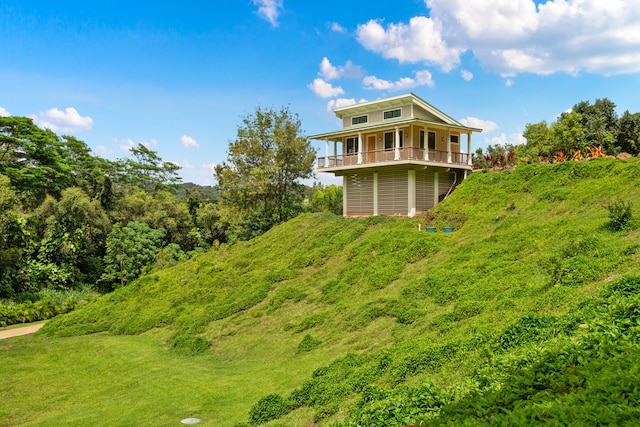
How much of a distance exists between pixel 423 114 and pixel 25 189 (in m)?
31.4

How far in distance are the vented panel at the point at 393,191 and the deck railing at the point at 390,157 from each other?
86 centimetres

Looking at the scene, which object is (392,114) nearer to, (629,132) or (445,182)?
(445,182)

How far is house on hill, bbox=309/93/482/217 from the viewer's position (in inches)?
929

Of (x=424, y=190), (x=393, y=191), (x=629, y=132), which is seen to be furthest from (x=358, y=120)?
(x=629, y=132)

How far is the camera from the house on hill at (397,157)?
929 inches

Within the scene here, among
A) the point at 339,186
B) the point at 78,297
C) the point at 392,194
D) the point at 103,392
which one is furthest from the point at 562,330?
the point at 339,186

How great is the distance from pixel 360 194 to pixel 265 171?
827 centimetres

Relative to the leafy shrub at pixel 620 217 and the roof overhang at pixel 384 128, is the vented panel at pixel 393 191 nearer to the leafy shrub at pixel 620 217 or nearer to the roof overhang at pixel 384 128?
the roof overhang at pixel 384 128

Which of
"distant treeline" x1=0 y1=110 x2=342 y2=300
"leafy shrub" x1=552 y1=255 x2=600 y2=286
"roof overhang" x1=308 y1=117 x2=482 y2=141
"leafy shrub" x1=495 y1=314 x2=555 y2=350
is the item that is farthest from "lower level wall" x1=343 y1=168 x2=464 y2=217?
"leafy shrub" x1=495 y1=314 x2=555 y2=350

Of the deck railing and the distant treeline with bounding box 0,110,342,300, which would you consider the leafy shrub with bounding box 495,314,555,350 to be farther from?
the distant treeline with bounding box 0,110,342,300

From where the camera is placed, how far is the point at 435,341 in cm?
874

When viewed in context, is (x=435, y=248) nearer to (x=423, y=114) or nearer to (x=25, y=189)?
(x=423, y=114)

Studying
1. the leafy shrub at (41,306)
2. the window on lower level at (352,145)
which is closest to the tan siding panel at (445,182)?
the window on lower level at (352,145)

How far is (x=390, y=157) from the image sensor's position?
24.2 m
